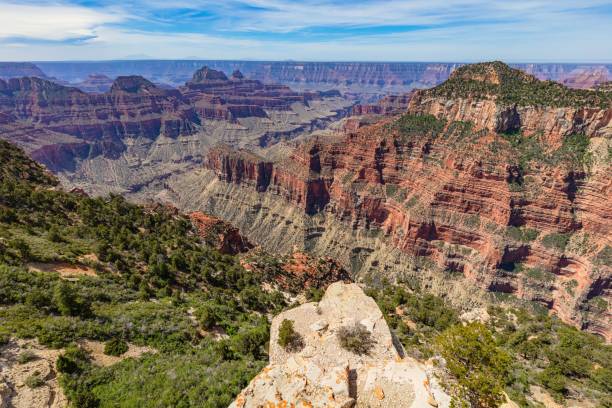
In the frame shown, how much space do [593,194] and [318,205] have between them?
8450 cm

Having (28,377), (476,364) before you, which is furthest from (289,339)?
(28,377)

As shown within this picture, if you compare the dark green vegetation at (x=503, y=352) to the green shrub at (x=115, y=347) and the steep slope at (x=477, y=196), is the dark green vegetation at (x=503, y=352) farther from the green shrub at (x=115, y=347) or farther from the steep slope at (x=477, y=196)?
the steep slope at (x=477, y=196)

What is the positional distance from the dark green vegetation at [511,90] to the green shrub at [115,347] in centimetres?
10778

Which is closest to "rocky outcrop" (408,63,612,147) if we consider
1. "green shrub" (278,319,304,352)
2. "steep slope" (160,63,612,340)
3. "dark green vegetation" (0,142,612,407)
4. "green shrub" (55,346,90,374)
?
"steep slope" (160,63,612,340)

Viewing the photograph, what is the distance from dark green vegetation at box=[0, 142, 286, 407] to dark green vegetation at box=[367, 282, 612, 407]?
15248 millimetres

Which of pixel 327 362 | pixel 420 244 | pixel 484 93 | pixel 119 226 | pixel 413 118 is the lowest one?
pixel 420 244

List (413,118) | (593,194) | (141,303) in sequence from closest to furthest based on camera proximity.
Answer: (141,303) → (593,194) → (413,118)

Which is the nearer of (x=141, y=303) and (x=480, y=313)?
(x=141, y=303)

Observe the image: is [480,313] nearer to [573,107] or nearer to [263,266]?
[263,266]

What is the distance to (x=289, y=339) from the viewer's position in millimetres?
24922

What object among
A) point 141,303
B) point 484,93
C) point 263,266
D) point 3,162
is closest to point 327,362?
point 141,303

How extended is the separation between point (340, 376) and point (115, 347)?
1808 centimetres

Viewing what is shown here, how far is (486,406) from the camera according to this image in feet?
64.9

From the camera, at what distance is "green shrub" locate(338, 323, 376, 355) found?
75.3ft
